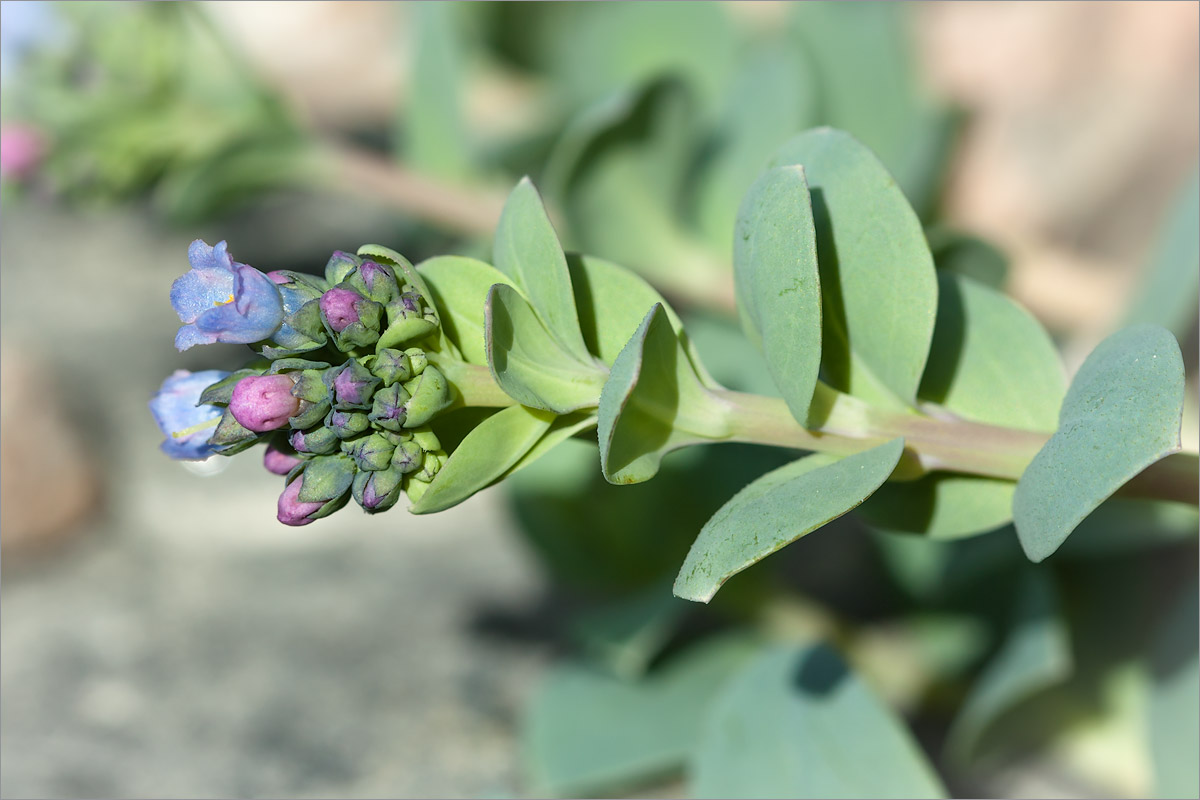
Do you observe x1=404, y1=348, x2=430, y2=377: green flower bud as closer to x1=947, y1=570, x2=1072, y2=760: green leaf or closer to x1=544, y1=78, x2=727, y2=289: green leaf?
x1=544, y1=78, x2=727, y2=289: green leaf

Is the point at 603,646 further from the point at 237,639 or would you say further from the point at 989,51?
the point at 989,51

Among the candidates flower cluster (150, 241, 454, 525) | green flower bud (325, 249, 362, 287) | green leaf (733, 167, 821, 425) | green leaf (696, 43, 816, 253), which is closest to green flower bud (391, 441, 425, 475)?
flower cluster (150, 241, 454, 525)

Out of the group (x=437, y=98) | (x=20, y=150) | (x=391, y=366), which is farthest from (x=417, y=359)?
(x=20, y=150)

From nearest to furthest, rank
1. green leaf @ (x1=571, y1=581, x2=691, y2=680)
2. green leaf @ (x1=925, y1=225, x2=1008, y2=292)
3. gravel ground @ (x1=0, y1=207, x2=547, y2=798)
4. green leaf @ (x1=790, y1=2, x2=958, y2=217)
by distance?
green leaf @ (x1=925, y1=225, x2=1008, y2=292)
green leaf @ (x1=571, y1=581, x2=691, y2=680)
gravel ground @ (x1=0, y1=207, x2=547, y2=798)
green leaf @ (x1=790, y1=2, x2=958, y2=217)

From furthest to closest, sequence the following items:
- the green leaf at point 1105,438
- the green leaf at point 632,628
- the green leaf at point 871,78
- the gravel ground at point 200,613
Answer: the green leaf at point 871,78 → the gravel ground at point 200,613 → the green leaf at point 632,628 → the green leaf at point 1105,438

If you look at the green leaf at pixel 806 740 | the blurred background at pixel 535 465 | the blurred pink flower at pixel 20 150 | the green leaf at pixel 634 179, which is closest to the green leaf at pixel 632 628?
the blurred background at pixel 535 465

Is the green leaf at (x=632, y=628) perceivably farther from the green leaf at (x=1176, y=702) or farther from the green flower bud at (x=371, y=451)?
the green flower bud at (x=371, y=451)
